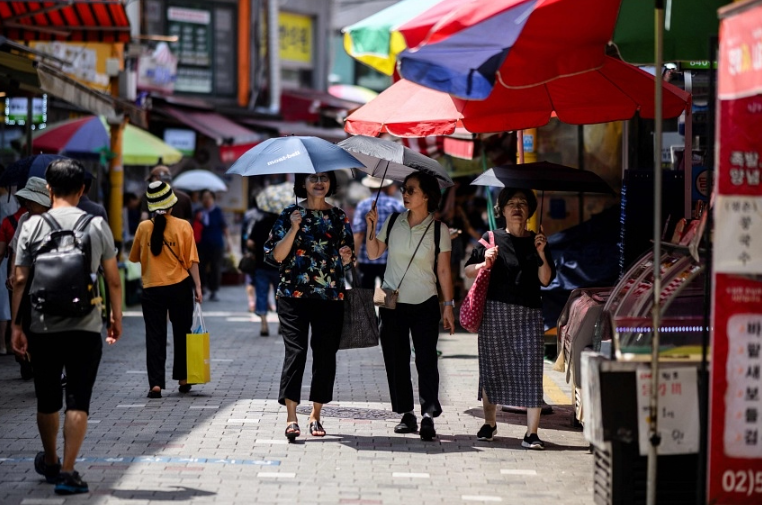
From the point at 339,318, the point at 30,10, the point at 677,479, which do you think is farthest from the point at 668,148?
the point at 30,10

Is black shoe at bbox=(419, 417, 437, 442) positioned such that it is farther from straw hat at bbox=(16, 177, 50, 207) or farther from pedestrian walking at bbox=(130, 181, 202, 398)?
straw hat at bbox=(16, 177, 50, 207)

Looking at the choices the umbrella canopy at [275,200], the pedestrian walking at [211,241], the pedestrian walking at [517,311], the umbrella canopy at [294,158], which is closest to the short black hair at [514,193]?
the pedestrian walking at [517,311]

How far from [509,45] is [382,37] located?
405cm

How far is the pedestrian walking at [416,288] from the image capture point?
8.19 m

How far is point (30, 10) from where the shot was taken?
1517cm

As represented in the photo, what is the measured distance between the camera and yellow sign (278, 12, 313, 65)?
1331 inches

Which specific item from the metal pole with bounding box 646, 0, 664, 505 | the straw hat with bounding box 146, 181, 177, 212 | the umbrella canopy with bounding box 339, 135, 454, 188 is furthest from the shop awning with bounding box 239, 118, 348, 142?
the metal pole with bounding box 646, 0, 664, 505

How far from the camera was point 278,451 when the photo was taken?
7.68 meters

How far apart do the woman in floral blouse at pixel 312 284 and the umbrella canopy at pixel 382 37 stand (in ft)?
7.46

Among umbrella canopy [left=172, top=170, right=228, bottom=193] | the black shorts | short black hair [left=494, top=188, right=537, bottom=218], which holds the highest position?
umbrella canopy [left=172, top=170, right=228, bottom=193]

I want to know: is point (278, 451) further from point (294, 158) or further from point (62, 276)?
point (62, 276)

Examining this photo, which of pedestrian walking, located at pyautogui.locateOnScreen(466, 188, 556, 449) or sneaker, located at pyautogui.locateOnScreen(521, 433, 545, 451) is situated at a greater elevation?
pedestrian walking, located at pyautogui.locateOnScreen(466, 188, 556, 449)

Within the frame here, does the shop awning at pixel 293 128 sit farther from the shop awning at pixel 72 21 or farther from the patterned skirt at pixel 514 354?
the patterned skirt at pixel 514 354

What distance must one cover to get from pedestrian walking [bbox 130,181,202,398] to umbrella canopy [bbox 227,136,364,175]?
1.94 metres
